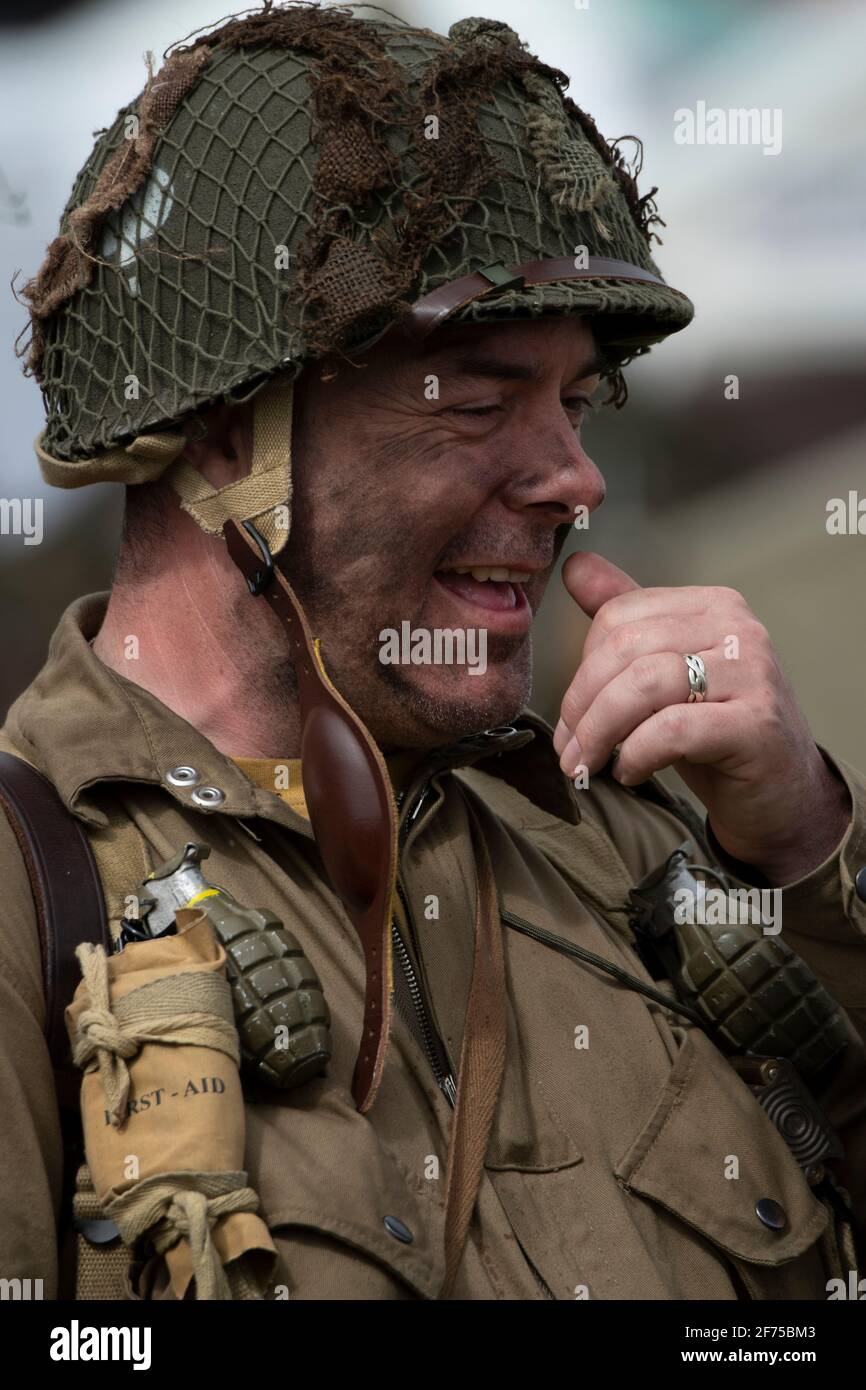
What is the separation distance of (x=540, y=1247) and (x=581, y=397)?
1.36 m

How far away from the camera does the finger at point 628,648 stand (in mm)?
2336

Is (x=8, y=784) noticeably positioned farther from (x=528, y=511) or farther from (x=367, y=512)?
(x=528, y=511)

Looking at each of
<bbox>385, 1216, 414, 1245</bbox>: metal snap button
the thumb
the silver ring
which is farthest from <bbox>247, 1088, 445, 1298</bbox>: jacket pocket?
the thumb

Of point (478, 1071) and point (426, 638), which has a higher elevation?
point (426, 638)

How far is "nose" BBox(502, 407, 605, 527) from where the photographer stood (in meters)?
2.48

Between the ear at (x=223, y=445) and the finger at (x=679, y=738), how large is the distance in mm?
786

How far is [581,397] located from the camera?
2.64 m

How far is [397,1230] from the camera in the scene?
6.48ft

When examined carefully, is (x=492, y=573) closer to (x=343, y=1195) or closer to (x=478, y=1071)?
(x=478, y=1071)

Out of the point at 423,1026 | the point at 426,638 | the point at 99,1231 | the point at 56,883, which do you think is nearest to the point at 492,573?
the point at 426,638

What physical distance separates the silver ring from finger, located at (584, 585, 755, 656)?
8cm

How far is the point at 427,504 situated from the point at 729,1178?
44.6 inches

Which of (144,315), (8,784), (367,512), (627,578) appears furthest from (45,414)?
(627,578)

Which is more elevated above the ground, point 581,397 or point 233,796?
point 581,397
